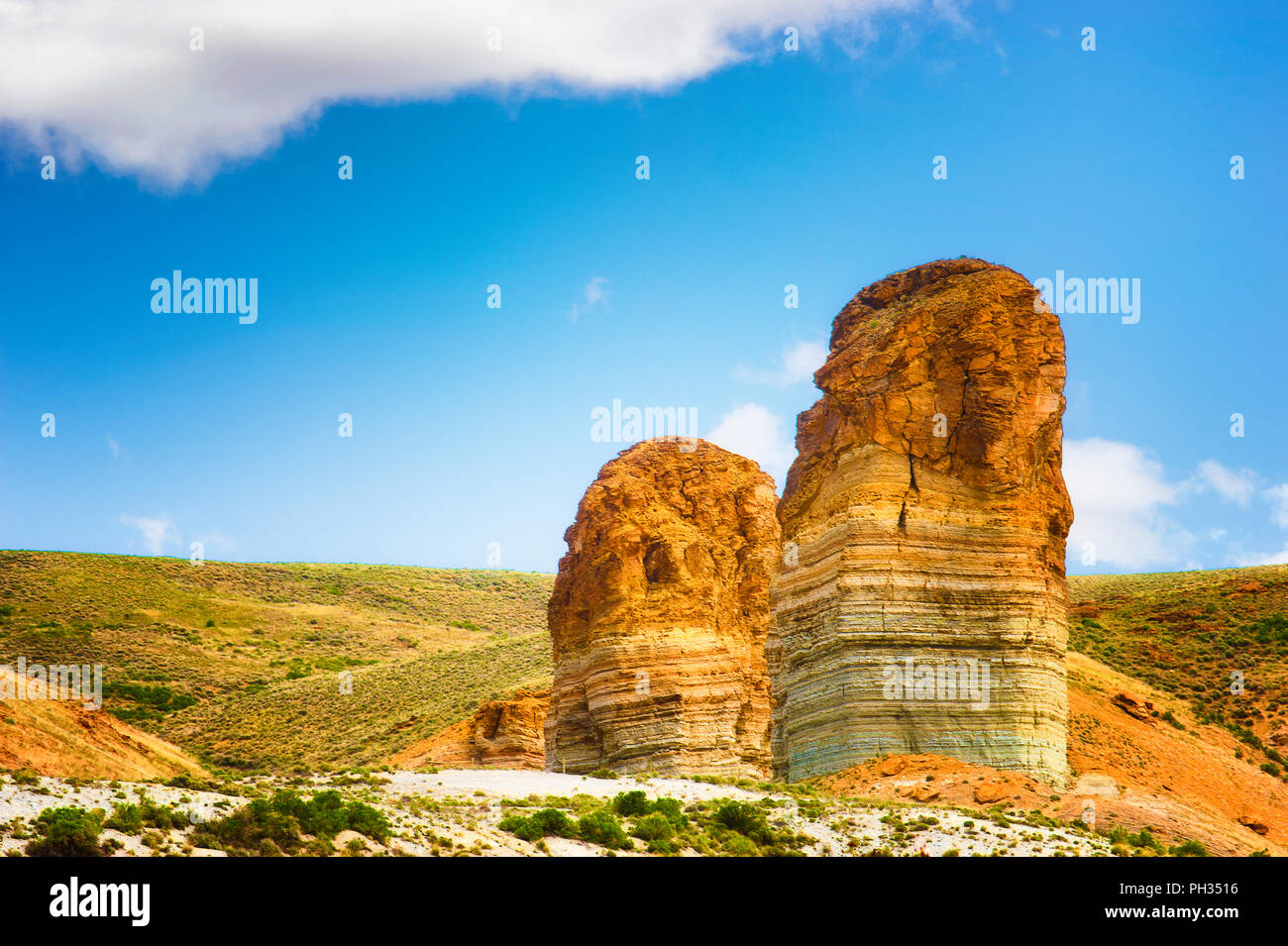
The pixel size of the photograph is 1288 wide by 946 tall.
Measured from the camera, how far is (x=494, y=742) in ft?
182

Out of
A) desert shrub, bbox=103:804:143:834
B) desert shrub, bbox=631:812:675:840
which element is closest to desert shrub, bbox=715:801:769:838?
desert shrub, bbox=631:812:675:840

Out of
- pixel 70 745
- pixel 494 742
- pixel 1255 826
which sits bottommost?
pixel 1255 826

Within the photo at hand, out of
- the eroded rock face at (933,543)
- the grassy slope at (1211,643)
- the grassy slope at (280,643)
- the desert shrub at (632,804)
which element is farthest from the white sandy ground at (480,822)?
the grassy slope at (280,643)

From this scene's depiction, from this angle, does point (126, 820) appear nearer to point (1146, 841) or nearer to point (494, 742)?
point (1146, 841)

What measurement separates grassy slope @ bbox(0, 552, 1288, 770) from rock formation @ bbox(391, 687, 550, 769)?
225 inches

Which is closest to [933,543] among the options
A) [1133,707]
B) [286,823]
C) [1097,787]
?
[1097,787]

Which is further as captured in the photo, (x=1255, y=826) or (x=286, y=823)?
(x=1255, y=826)

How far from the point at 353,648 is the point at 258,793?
74653mm

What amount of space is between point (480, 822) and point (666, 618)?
19.3 meters

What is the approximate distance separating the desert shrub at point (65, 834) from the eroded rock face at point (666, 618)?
78.8ft

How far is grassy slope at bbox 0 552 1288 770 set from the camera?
172ft

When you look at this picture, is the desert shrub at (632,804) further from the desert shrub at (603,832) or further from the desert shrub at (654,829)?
the desert shrub at (603,832)
